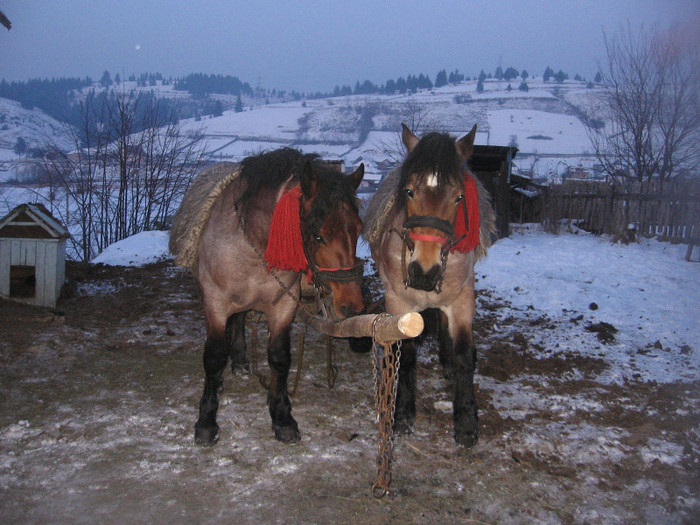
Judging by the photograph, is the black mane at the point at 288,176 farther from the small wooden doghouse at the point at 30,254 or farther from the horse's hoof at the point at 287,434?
the small wooden doghouse at the point at 30,254

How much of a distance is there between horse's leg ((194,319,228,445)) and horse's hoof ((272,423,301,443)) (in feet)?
1.43

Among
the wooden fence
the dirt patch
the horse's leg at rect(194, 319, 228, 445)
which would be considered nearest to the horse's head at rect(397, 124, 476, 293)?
the dirt patch

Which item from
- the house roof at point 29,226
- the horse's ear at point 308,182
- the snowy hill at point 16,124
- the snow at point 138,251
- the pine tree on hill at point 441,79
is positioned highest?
the pine tree on hill at point 441,79

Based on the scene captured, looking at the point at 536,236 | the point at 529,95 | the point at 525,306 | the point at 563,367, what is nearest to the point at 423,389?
the point at 563,367

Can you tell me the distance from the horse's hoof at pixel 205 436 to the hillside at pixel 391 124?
3652cm

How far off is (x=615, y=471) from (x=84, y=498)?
330 centimetres

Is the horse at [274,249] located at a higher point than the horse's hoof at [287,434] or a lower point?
higher

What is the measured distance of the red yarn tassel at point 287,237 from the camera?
303cm

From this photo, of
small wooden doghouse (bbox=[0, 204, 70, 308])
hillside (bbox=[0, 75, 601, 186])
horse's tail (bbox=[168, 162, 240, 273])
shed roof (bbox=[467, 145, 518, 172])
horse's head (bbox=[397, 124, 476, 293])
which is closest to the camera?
horse's head (bbox=[397, 124, 476, 293])

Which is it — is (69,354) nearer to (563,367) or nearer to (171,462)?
(171,462)

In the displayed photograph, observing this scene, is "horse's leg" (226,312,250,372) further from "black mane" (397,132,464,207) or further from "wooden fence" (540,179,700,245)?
"wooden fence" (540,179,700,245)

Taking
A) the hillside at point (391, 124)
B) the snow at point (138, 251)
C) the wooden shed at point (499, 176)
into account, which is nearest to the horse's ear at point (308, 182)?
the snow at point (138, 251)

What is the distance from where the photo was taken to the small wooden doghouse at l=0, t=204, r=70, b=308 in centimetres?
665

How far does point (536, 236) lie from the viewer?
13977 millimetres
